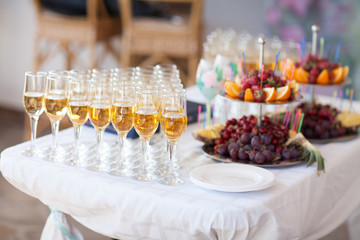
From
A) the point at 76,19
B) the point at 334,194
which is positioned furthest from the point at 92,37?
the point at 334,194

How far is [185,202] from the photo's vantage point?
1.24m

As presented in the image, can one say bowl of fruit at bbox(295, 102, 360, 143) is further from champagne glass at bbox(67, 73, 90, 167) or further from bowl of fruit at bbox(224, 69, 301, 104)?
champagne glass at bbox(67, 73, 90, 167)

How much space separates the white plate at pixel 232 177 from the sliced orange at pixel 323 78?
0.62 metres

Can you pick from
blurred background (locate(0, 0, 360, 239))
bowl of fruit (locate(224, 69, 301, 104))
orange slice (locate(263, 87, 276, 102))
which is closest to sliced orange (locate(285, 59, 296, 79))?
bowl of fruit (locate(224, 69, 301, 104))

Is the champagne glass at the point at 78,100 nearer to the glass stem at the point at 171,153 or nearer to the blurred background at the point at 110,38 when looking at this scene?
the glass stem at the point at 171,153

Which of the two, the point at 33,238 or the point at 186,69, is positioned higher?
the point at 186,69

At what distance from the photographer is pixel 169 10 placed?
391cm

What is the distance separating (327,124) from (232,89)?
41 cm

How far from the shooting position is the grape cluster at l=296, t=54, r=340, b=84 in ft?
6.27

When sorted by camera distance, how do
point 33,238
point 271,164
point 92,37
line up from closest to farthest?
1. point 271,164
2. point 33,238
3. point 92,37

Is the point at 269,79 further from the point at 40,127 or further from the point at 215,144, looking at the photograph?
the point at 40,127

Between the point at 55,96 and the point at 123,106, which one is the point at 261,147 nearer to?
the point at 123,106

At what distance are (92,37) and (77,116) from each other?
2390 mm

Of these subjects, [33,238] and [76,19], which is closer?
[33,238]
